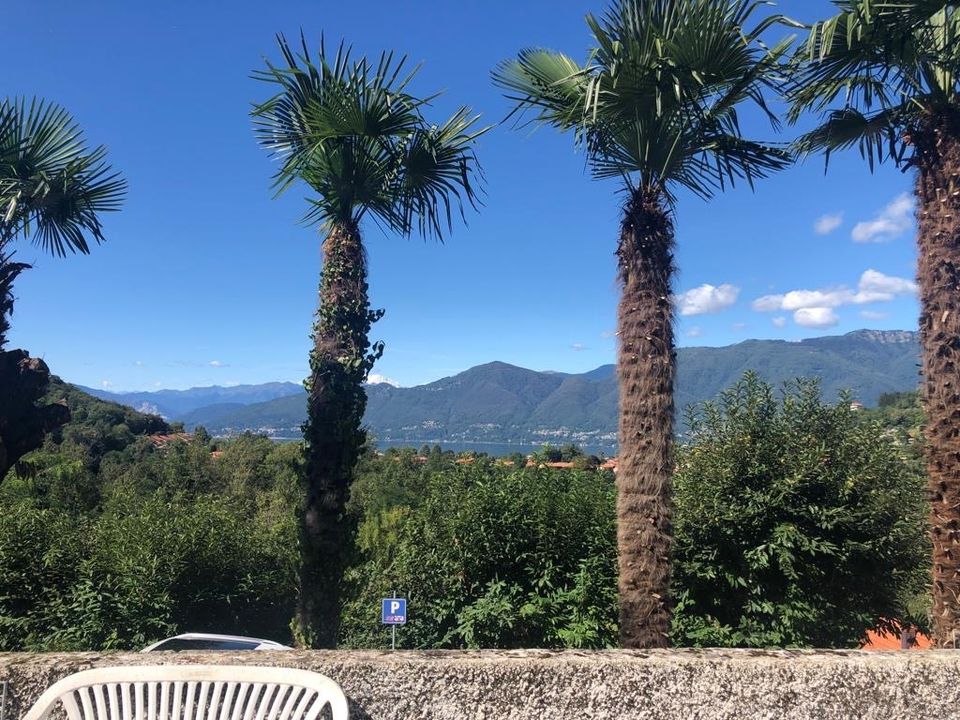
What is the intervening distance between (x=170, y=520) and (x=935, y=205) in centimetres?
1140

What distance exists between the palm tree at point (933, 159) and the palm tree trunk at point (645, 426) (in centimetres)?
197

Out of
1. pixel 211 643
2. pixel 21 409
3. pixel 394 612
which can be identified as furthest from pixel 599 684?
pixel 211 643

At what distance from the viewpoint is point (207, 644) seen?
7207 mm

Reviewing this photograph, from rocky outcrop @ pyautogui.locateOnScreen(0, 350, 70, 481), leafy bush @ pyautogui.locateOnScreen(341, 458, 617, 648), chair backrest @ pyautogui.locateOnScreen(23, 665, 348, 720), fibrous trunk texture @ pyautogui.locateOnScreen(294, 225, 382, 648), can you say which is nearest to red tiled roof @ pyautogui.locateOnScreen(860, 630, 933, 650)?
leafy bush @ pyautogui.locateOnScreen(341, 458, 617, 648)

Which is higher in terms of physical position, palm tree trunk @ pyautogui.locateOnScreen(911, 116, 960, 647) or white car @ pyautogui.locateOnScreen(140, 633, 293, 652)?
palm tree trunk @ pyautogui.locateOnScreen(911, 116, 960, 647)

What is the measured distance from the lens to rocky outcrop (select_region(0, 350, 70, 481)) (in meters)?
5.51

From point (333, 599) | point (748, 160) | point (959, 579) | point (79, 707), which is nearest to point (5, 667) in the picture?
point (79, 707)

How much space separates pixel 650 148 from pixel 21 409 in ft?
20.2

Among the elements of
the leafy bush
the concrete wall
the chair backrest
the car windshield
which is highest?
the chair backrest

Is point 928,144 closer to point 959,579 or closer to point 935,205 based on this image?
Result: point 935,205

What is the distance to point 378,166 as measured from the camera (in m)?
7.08

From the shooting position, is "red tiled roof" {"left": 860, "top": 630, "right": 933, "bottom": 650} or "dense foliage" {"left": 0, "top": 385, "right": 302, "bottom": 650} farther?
"dense foliage" {"left": 0, "top": 385, "right": 302, "bottom": 650}

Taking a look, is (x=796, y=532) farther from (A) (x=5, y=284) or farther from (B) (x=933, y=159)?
(A) (x=5, y=284)

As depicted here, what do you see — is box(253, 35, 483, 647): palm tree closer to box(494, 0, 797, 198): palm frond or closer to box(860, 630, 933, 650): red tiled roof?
box(494, 0, 797, 198): palm frond
